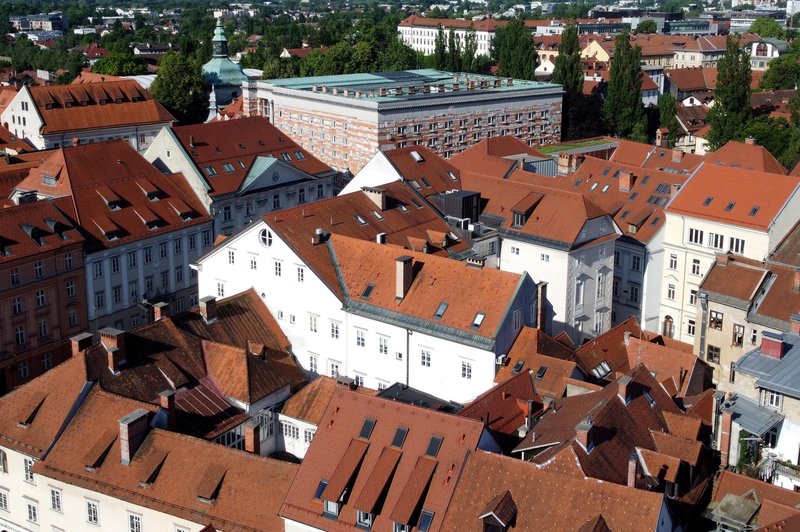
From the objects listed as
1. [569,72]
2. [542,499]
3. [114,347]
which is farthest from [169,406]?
[569,72]

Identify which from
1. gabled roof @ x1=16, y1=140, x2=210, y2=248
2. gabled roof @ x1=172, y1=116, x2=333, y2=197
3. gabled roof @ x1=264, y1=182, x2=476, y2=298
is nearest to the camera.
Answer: gabled roof @ x1=264, y1=182, x2=476, y2=298

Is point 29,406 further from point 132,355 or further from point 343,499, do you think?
point 343,499

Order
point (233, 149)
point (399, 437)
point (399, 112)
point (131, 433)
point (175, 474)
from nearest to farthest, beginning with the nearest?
point (399, 437)
point (175, 474)
point (131, 433)
point (233, 149)
point (399, 112)

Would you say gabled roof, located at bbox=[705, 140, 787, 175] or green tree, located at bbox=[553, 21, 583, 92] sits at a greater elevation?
green tree, located at bbox=[553, 21, 583, 92]

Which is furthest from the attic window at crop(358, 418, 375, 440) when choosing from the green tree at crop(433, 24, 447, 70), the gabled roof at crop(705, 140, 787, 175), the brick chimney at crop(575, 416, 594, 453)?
the green tree at crop(433, 24, 447, 70)

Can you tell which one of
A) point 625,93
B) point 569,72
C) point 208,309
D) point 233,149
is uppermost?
point 569,72

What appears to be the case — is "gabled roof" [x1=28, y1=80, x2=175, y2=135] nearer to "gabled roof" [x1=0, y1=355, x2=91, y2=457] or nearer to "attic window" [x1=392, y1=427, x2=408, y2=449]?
"gabled roof" [x1=0, y1=355, x2=91, y2=457]

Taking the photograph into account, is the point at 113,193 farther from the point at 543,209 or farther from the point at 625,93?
the point at 625,93
